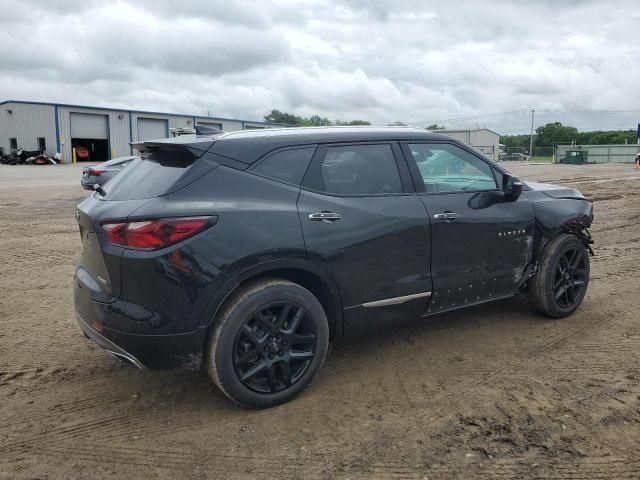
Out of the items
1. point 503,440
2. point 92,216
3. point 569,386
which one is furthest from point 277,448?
point 569,386

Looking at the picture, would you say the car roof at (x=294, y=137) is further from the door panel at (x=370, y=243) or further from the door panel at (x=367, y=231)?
the door panel at (x=370, y=243)

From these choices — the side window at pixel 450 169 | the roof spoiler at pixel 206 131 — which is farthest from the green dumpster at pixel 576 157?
the roof spoiler at pixel 206 131

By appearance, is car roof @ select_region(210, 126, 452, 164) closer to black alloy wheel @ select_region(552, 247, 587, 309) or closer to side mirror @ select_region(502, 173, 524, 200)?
side mirror @ select_region(502, 173, 524, 200)

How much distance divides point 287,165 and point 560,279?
2.91 metres

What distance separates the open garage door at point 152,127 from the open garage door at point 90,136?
3.30 meters

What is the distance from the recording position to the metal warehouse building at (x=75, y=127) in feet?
155

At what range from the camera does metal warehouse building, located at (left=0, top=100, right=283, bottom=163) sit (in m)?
47.2

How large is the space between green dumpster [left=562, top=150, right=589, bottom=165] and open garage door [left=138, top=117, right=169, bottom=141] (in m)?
40.2

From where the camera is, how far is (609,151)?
5841cm

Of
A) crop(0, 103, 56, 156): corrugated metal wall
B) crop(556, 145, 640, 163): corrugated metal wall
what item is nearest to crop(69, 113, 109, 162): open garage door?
crop(0, 103, 56, 156): corrugated metal wall

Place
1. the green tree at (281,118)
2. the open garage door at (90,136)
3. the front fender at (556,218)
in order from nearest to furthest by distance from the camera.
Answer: the front fender at (556,218)
the open garage door at (90,136)
the green tree at (281,118)

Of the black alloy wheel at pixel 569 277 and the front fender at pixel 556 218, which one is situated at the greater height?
the front fender at pixel 556 218

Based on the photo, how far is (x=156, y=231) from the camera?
9.96 ft

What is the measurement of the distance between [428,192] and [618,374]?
1848 millimetres
